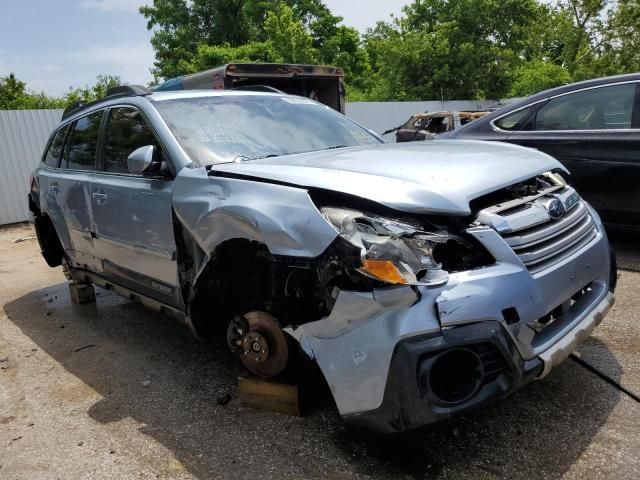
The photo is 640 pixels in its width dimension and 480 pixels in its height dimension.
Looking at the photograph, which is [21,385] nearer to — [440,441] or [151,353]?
[151,353]

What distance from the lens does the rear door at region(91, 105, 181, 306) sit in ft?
9.96

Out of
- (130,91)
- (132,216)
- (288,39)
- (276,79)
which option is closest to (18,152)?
(276,79)

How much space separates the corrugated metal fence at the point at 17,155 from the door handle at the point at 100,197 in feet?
26.4

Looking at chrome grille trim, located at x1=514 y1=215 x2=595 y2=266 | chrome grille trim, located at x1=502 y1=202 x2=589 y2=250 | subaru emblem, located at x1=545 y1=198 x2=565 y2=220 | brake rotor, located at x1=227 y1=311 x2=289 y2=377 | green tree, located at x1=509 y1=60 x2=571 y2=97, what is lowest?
brake rotor, located at x1=227 y1=311 x2=289 y2=377

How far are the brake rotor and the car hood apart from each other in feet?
2.28

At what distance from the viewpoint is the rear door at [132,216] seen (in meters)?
3.04

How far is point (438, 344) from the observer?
6.17ft

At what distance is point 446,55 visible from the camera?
2464 cm

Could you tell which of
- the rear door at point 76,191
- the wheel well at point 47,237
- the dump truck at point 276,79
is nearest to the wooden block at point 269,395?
the rear door at point 76,191

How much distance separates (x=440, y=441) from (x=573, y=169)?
3.19 metres

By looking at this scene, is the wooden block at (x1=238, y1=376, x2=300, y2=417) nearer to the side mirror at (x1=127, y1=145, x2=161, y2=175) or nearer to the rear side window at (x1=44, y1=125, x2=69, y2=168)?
the side mirror at (x1=127, y1=145, x2=161, y2=175)

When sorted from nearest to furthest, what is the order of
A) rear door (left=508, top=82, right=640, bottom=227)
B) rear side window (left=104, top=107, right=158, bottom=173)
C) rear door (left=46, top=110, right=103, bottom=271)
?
rear side window (left=104, top=107, right=158, bottom=173)
rear door (left=46, top=110, right=103, bottom=271)
rear door (left=508, top=82, right=640, bottom=227)

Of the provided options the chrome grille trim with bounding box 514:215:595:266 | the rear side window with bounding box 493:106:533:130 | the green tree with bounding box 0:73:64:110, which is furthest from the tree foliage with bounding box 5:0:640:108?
the chrome grille trim with bounding box 514:215:595:266

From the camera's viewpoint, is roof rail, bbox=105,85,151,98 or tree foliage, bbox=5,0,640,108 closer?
roof rail, bbox=105,85,151,98
